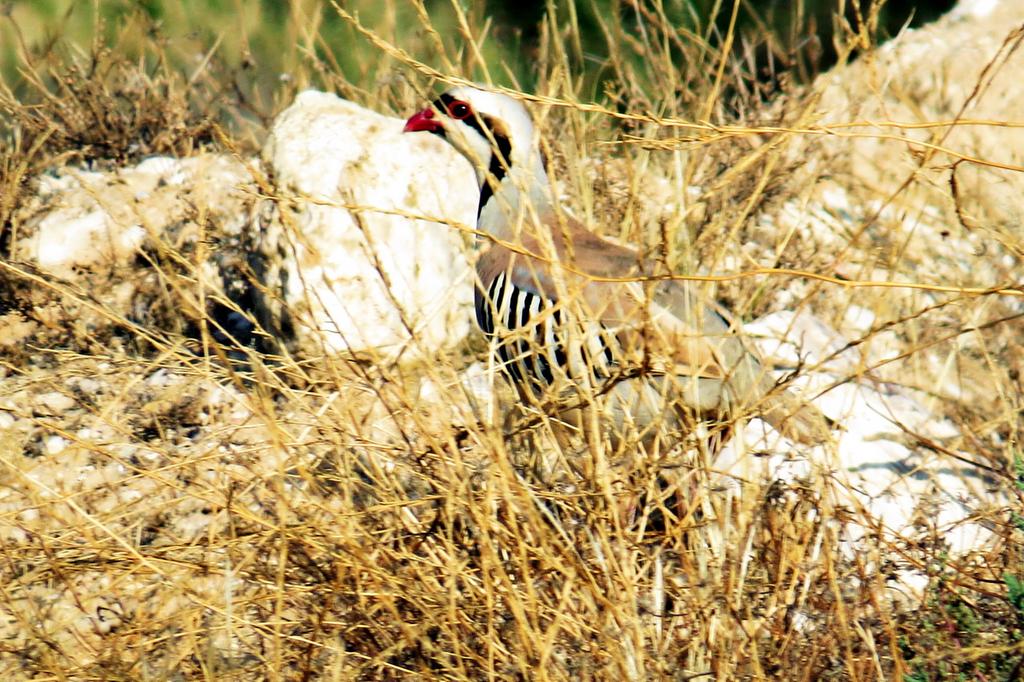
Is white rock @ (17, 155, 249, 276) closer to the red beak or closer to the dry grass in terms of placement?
the red beak

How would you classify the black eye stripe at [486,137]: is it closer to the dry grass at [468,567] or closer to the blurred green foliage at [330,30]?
the blurred green foliage at [330,30]

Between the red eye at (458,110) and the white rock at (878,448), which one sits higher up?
the red eye at (458,110)

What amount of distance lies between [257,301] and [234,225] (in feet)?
1.40

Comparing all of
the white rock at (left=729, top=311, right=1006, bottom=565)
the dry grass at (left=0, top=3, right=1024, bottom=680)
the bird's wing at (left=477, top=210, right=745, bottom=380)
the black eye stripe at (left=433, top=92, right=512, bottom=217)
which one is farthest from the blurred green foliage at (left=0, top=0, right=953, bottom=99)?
the dry grass at (left=0, top=3, right=1024, bottom=680)

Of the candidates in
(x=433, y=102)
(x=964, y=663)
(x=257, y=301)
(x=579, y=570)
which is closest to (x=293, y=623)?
(x=579, y=570)

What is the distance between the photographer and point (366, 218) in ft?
12.0

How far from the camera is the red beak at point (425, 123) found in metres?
3.77

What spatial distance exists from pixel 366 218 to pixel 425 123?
1.16ft

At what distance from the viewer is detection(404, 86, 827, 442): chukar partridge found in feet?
7.36

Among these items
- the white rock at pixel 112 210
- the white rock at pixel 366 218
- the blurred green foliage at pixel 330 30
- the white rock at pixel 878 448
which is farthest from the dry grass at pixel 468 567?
the blurred green foliage at pixel 330 30

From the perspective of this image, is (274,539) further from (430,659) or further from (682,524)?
(682,524)

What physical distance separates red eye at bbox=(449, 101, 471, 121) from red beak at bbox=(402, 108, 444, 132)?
56mm

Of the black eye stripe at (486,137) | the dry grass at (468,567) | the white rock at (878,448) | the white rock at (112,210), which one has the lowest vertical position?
the white rock at (878,448)

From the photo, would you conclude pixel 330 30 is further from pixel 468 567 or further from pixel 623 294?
pixel 468 567
